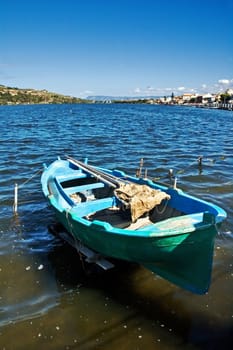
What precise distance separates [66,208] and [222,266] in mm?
4697

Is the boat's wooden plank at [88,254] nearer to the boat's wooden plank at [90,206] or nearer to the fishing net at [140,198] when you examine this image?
the boat's wooden plank at [90,206]

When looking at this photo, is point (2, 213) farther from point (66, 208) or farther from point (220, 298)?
point (220, 298)

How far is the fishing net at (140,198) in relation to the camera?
8375mm

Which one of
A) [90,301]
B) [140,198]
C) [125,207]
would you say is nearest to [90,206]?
[125,207]

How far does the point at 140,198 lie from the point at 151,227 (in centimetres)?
203

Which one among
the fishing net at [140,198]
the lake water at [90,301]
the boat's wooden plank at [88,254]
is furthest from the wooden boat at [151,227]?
the lake water at [90,301]

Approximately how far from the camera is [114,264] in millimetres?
8227

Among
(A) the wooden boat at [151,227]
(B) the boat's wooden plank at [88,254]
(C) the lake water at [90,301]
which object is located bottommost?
(C) the lake water at [90,301]

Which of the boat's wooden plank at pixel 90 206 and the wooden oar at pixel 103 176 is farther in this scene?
the wooden oar at pixel 103 176

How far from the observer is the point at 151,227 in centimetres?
646

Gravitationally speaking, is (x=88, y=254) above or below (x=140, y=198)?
below

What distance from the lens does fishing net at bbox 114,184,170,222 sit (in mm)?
8375

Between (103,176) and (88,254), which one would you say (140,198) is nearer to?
(88,254)

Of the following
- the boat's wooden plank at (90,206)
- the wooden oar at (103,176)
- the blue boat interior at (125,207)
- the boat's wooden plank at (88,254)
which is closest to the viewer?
the boat's wooden plank at (88,254)
